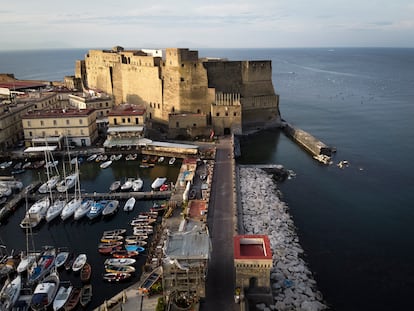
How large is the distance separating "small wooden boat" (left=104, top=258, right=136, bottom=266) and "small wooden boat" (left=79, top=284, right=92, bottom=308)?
2057 mm

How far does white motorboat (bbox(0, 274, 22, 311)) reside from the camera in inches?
694

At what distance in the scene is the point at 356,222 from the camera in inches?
1041

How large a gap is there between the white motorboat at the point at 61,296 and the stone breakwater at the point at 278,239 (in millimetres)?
9660

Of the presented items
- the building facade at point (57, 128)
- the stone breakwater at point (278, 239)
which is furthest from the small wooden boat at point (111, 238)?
the building facade at point (57, 128)

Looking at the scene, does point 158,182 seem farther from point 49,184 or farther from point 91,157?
point 91,157

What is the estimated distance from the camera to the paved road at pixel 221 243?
16.3 m

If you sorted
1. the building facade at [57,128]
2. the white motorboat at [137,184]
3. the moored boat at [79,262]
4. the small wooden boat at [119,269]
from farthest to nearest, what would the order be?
the building facade at [57,128] → the white motorboat at [137,184] → the moored boat at [79,262] → the small wooden boat at [119,269]

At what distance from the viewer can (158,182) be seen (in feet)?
107

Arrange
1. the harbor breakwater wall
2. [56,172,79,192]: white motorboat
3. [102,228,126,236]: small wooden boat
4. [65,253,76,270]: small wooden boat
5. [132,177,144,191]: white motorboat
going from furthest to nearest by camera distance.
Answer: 1. the harbor breakwater wall
2. [132,177,144,191]: white motorboat
3. [56,172,79,192]: white motorboat
4. [102,228,126,236]: small wooden boat
5. [65,253,76,270]: small wooden boat

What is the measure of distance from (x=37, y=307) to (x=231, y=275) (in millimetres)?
9532

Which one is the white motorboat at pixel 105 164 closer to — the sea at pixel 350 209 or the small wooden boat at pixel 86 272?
the sea at pixel 350 209

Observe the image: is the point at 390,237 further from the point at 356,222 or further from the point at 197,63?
the point at 197,63

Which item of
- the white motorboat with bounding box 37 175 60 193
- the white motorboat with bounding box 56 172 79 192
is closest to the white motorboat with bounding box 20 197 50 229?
the white motorboat with bounding box 37 175 60 193

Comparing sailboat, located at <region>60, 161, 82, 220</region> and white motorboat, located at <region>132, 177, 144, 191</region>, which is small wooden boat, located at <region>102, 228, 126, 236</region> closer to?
sailboat, located at <region>60, 161, 82, 220</region>
